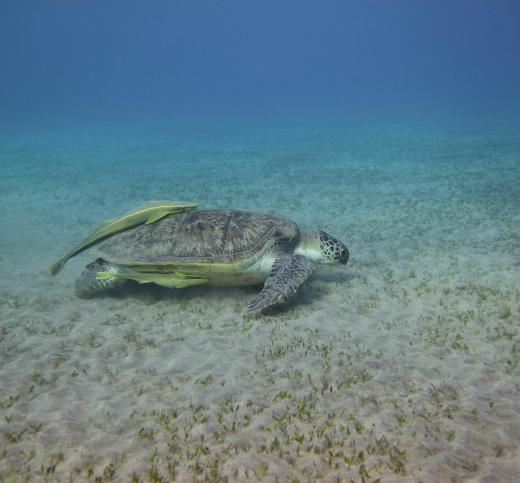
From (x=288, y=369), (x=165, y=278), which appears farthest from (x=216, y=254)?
(x=288, y=369)

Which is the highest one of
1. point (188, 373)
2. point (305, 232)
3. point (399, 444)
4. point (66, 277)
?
point (305, 232)

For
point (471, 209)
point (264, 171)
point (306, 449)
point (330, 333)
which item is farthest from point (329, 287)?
point (264, 171)

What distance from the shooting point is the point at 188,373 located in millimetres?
4359

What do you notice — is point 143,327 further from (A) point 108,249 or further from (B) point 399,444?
(B) point 399,444

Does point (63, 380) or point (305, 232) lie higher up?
point (305, 232)

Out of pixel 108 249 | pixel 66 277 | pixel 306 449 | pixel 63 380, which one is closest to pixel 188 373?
pixel 63 380

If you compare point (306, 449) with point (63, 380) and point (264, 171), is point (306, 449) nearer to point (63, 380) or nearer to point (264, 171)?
point (63, 380)

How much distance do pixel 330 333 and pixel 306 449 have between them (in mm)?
2276

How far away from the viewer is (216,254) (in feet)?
20.2

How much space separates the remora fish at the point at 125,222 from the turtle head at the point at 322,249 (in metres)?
2.63

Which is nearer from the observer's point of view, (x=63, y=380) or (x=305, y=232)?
(x=63, y=380)

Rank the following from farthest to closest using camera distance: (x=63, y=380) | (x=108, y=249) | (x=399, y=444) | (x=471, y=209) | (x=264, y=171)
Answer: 1. (x=264, y=171)
2. (x=471, y=209)
3. (x=108, y=249)
4. (x=63, y=380)
5. (x=399, y=444)

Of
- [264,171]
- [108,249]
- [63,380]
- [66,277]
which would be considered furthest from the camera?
[264,171]

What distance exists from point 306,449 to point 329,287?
4125 millimetres
